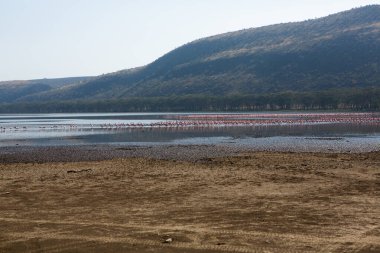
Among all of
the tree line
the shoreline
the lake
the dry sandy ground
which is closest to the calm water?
the lake

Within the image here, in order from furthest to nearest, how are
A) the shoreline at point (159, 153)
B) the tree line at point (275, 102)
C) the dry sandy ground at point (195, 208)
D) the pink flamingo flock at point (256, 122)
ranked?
the tree line at point (275, 102), the pink flamingo flock at point (256, 122), the shoreline at point (159, 153), the dry sandy ground at point (195, 208)

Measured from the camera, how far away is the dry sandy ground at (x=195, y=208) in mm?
10562

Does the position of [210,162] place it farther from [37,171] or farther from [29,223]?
[29,223]

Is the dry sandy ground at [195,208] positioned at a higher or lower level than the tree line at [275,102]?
lower

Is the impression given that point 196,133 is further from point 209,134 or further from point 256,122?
point 256,122

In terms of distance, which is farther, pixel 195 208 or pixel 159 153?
pixel 159 153

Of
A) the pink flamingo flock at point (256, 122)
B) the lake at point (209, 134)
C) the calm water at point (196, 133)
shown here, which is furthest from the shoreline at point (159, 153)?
the pink flamingo flock at point (256, 122)

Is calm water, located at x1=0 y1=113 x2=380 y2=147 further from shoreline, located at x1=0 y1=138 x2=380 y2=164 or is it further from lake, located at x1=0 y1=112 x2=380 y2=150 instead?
shoreline, located at x1=0 y1=138 x2=380 y2=164

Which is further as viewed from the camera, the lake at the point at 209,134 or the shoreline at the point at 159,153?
the lake at the point at 209,134

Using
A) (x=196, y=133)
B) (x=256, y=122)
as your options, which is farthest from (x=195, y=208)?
(x=256, y=122)

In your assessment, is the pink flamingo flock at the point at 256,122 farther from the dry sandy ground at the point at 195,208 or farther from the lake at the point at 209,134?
the dry sandy ground at the point at 195,208

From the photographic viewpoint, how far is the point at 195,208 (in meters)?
14.1

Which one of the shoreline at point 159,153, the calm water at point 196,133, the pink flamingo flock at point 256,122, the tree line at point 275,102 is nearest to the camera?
the shoreline at point 159,153

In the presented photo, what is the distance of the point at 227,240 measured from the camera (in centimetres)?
1066
